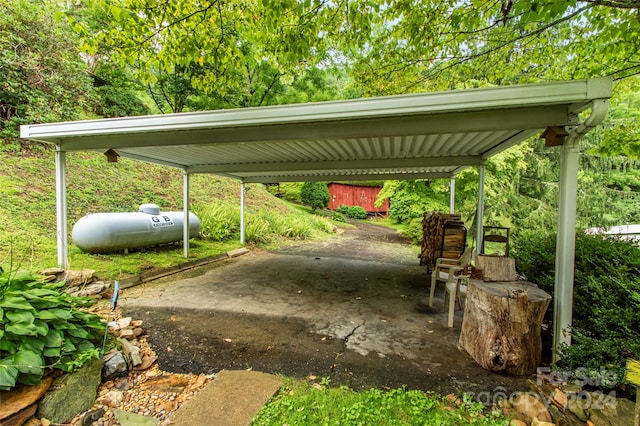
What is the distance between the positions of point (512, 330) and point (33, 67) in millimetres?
10622

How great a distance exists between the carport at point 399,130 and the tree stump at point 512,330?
288 mm

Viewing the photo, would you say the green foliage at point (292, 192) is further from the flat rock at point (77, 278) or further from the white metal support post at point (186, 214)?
the flat rock at point (77, 278)

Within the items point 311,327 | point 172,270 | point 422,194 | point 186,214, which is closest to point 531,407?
point 311,327

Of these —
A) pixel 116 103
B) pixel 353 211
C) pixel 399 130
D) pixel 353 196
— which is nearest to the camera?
pixel 399 130

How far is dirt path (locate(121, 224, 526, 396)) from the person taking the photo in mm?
2463

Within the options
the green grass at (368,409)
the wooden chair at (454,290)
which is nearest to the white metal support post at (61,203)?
the green grass at (368,409)

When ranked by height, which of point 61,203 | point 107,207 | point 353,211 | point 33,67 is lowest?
point 353,211

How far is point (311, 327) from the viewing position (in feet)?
11.1

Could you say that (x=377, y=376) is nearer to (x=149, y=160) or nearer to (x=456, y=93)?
(x=456, y=93)

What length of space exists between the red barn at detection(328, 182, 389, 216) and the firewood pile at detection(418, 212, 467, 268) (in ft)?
43.7

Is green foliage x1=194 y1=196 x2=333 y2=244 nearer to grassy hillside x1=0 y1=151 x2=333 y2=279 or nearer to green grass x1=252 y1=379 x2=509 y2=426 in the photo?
grassy hillside x1=0 y1=151 x2=333 y2=279

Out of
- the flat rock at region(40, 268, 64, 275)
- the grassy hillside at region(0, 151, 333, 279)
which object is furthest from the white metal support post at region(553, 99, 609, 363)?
the flat rock at region(40, 268, 64, 275)

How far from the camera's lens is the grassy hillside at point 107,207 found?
16.2 ft

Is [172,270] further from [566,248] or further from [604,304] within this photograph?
[604,304]
